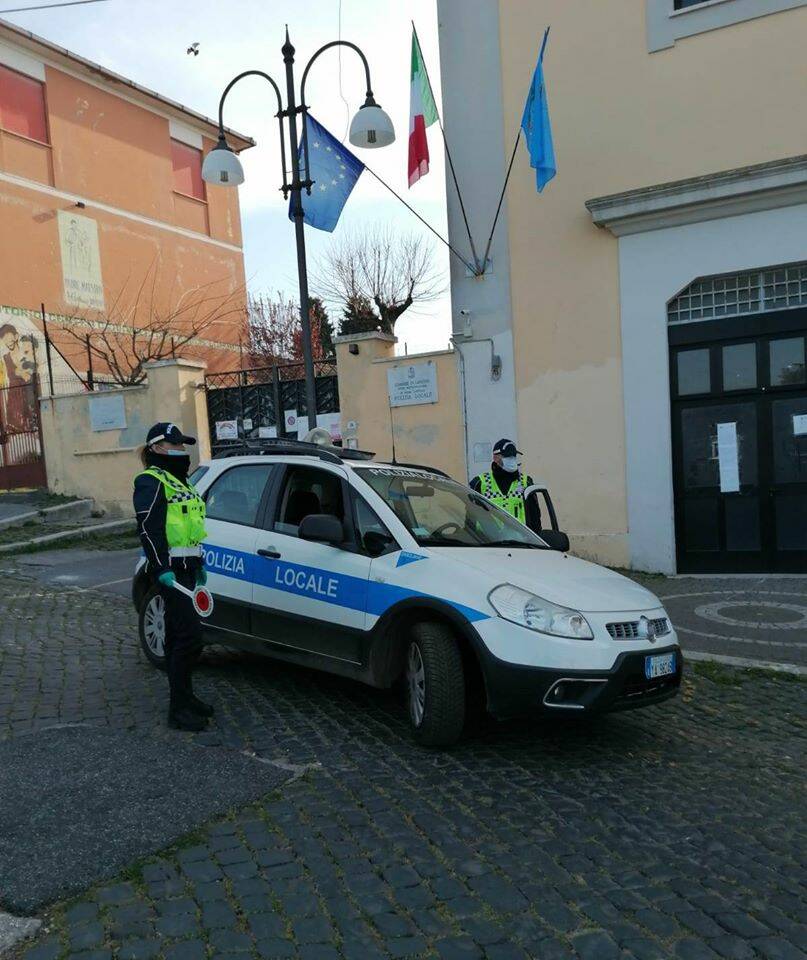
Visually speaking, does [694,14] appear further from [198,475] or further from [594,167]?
[198,475]

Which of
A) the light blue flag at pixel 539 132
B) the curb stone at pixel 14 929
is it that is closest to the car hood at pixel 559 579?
the curb stone at pixel 14 929

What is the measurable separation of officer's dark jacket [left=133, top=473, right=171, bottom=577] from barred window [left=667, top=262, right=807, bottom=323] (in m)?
7.79

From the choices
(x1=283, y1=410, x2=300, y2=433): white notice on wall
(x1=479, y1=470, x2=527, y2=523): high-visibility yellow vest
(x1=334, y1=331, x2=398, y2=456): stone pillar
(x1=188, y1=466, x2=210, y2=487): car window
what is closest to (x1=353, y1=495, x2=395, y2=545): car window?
(x1=188, y1=466, x2=210, y2=487): car window

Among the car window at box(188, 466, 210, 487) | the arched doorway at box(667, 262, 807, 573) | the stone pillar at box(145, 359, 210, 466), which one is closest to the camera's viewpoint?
the car window at box(188, 466, 210, 487)

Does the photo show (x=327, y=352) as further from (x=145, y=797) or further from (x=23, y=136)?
(x=145, y=797)

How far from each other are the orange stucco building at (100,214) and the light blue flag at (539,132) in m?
13.8

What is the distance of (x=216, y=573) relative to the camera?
5.92 metres

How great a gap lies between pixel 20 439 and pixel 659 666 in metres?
14.7

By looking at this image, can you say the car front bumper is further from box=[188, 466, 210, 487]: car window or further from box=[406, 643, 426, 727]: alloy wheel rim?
box=[188, 466, 210, 487]: car window

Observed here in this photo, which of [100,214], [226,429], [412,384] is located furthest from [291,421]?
[100,214]

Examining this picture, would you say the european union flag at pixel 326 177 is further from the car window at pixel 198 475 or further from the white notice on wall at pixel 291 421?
the car window at pixel 198 475

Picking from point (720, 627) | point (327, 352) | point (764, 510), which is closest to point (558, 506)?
point (764, 510)

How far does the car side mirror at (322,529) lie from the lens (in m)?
5.04

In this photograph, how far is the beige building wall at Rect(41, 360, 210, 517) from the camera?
14578 mm
